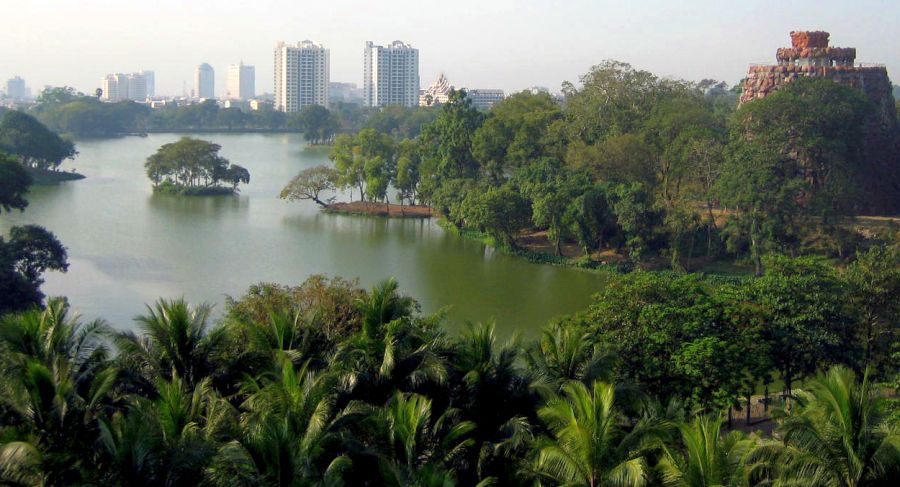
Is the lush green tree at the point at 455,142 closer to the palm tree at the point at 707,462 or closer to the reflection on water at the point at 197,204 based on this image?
the reflection on water at the point at 197,204

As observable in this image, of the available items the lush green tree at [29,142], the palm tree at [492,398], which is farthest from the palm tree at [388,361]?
the lush green tree at [29,142]

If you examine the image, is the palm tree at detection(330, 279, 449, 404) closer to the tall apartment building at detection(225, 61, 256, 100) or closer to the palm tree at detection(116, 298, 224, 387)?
the palm tree at detection(116, 298, 224, 387)

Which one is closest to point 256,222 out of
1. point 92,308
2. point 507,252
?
point 507,252

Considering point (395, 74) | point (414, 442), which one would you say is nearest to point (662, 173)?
point (414, 442)

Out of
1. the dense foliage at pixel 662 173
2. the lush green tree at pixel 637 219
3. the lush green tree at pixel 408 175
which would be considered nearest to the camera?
the dense foliage at pixel 662 173

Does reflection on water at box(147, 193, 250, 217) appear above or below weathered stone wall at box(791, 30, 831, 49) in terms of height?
below

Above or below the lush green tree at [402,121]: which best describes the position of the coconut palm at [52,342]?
below

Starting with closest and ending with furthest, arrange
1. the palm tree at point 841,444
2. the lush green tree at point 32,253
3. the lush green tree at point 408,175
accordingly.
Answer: the palm tree at point 841,444 < the lush green tree at point 32,253 < the lush green tree at point 408,175

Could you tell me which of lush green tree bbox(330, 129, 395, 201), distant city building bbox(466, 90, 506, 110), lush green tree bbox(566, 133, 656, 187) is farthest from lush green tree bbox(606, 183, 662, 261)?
distant city building bbox(466, 90, 506, 110)
